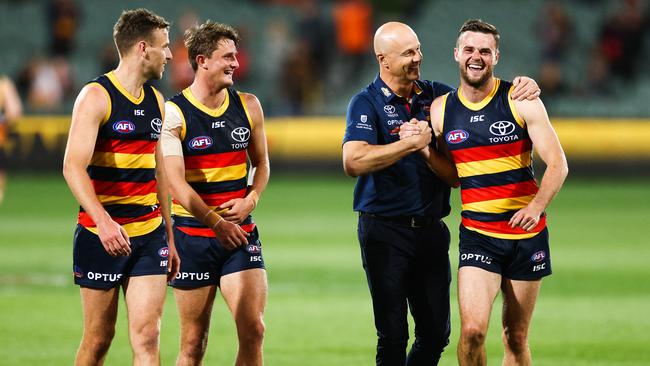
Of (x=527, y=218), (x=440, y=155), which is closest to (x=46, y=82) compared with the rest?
(x=440, y=155)

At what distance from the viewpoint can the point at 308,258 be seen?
14211 mm

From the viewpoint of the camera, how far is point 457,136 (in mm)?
7074

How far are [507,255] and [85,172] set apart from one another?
2.67 metres

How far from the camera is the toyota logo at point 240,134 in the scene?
7.12 m

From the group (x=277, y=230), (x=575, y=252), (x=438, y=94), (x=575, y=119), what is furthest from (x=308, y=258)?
(x=575, y=119)

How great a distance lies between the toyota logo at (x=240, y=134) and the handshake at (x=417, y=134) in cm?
103

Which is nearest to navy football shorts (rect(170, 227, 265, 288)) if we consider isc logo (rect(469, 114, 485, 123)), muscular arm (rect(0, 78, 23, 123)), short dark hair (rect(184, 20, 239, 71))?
short dark hair (rect(184, 20, 239, 71))

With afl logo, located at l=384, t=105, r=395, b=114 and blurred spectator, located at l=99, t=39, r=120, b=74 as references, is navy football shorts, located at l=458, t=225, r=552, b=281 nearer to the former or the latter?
afl logo, located at l=384, t=105, r=395, b=114

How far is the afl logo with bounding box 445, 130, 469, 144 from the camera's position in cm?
705

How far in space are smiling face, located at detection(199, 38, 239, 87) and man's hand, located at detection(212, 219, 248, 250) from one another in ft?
2.93

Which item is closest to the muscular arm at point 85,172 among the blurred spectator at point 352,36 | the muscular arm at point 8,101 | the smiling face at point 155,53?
the smiling face at point 155,53

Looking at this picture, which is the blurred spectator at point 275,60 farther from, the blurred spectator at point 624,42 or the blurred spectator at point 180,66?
the blurred spectator at point 624,42

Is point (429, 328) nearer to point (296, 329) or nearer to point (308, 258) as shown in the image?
point (296, 329)

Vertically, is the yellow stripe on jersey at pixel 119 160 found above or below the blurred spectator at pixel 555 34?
below
